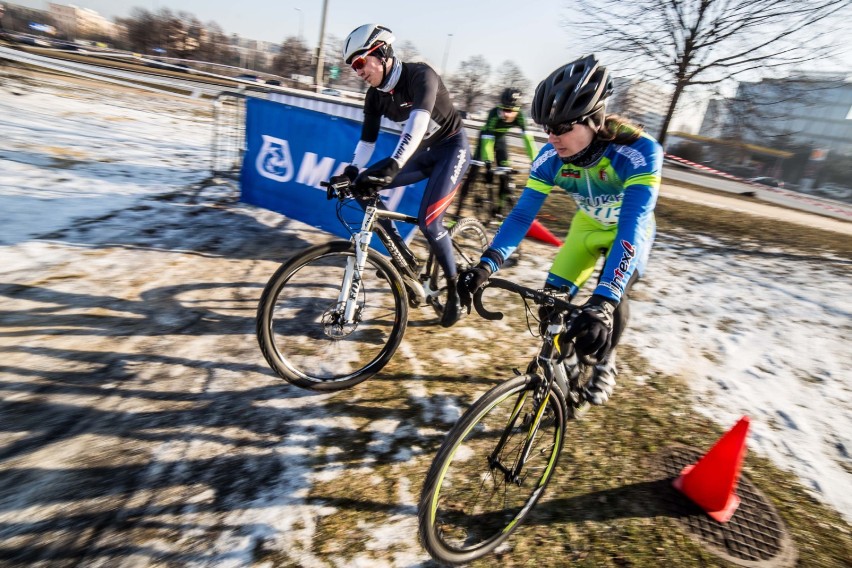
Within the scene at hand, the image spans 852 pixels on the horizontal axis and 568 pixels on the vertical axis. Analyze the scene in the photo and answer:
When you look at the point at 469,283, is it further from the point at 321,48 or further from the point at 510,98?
the point at 321,48

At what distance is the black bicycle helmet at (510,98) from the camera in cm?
851

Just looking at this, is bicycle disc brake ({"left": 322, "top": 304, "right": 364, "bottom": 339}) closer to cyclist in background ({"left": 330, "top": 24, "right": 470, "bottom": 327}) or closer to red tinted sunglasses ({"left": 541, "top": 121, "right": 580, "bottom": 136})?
cyclist in background ({"left": 330, "top": 24, "right": 470, "bottom": 327})

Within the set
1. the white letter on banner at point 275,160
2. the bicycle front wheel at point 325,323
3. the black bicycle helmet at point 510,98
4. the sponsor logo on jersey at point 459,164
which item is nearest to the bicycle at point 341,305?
the bicycle front wheel at point 325,323

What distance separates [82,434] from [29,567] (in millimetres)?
864

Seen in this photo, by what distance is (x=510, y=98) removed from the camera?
852cm

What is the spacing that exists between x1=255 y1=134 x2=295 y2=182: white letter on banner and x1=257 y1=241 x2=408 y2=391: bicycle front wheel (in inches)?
126

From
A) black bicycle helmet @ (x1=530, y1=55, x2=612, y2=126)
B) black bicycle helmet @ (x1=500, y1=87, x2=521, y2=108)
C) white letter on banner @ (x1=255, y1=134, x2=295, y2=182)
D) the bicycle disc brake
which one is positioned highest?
black bicycle helmet @ (x1=500, y1=87, x2=521, y2=108)

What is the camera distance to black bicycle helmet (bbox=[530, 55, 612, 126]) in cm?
250

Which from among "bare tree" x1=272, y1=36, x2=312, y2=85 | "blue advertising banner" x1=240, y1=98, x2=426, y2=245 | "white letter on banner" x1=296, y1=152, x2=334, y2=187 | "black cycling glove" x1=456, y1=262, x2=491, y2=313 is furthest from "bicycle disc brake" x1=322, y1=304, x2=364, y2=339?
"bare tree" x1=272, y1=36, x2=312, y2=85

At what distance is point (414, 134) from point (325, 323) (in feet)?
5.52

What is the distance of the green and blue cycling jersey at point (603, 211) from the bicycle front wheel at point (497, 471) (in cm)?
71

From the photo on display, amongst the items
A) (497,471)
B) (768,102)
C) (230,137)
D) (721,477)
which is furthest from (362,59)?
(768,102)

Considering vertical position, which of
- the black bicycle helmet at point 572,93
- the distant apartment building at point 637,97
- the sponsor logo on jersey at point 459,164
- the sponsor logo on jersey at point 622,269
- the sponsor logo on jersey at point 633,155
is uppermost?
the distant apartment building at point 637,97

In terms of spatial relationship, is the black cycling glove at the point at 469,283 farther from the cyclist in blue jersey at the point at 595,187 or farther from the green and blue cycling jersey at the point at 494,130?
the green and blue cycling jersey at the point at 494,130
